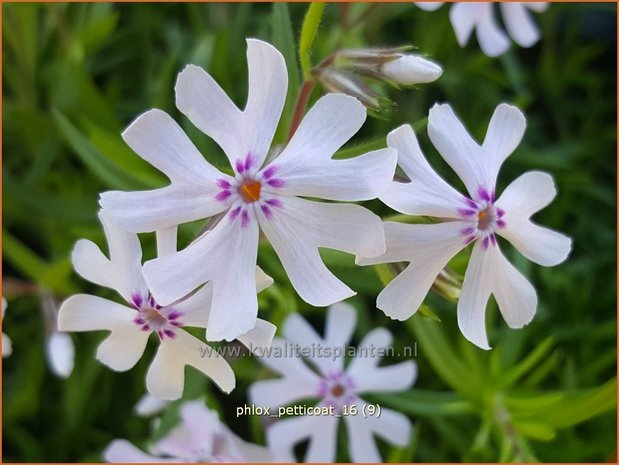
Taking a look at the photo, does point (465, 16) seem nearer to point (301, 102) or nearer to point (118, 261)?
point (301, 102)

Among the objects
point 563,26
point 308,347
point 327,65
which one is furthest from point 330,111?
point 563,26

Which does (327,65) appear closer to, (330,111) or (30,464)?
(330,111)

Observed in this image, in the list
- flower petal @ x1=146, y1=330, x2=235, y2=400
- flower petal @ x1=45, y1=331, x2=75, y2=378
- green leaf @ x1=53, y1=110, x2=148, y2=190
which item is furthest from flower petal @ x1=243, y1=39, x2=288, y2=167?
flower petal @ x1=45, y1=331, x2=75, y2=378

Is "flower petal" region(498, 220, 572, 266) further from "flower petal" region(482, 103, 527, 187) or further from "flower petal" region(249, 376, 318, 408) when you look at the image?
"flower petal" region(249, 376, 318, 408)

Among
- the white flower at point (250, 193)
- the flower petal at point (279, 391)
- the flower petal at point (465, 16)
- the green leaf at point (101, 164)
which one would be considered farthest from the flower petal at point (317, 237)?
the flower petal at point (465, 16)

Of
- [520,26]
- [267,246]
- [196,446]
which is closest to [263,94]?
[267,246]
